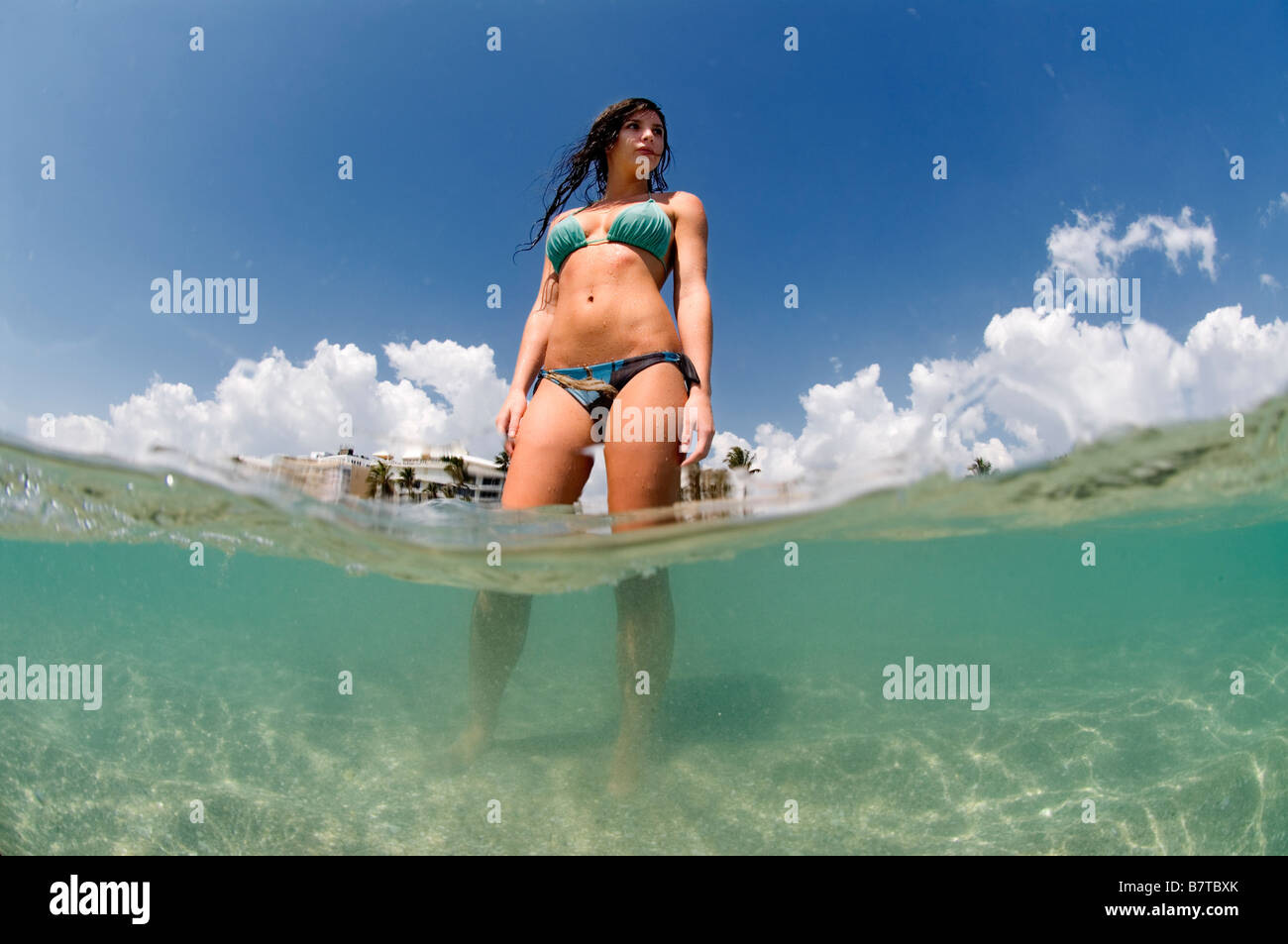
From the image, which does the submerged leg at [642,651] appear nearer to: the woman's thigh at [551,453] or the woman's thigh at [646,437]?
the woman's thigh at [646,437]

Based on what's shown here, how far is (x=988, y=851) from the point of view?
171 inches

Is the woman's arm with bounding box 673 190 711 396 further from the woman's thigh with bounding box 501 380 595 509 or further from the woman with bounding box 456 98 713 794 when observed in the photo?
the woman's thigh with bounding box 501 380 595 509

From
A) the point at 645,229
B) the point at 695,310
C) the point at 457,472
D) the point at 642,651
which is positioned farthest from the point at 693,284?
the point at 457,472

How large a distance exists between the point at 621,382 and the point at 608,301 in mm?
550

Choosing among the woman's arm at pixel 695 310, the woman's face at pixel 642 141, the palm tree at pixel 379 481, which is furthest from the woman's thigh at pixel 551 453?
the palm tree at pixel 379 481

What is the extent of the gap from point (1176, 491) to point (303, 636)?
1384 cm

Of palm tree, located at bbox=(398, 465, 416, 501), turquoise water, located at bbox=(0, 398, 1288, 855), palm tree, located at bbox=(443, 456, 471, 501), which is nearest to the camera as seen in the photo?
turquoise water, located at bbox=(0, 398, 1288, 855)

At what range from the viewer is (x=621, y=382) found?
3391mm

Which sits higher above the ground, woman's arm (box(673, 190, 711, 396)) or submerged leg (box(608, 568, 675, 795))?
woman's arm (box(673, 190, 711, 396))

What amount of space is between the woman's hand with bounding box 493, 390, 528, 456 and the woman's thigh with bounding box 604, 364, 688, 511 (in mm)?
707

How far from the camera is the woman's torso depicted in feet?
11.3

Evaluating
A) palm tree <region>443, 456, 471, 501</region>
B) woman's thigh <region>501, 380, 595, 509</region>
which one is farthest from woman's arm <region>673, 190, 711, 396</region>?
palm tree <region>443, 456, 471, 501</region>

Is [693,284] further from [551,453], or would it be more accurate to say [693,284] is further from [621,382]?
[551,453]
